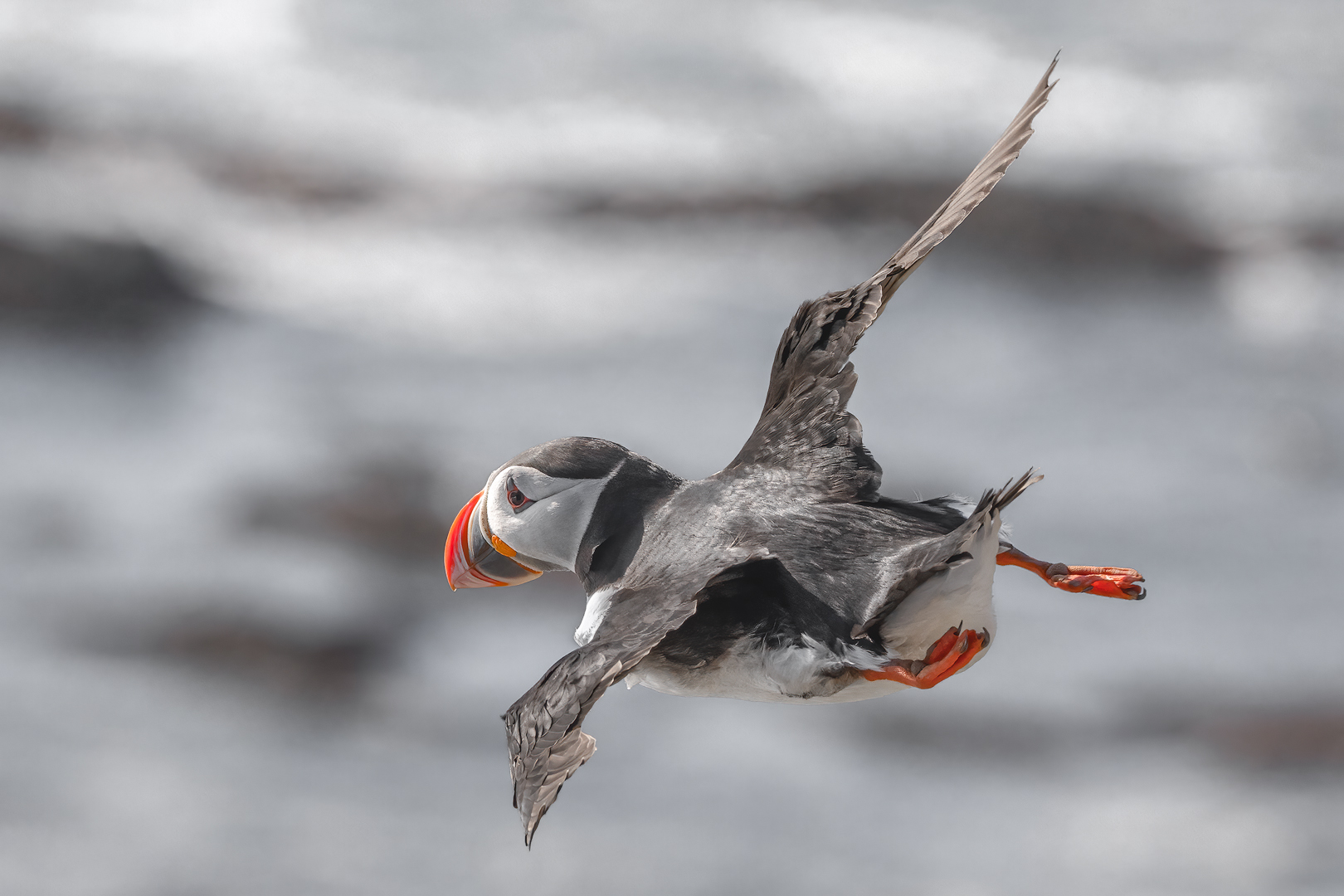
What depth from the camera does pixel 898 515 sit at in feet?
7.51

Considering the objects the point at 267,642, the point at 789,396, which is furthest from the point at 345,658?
the point at 789,396

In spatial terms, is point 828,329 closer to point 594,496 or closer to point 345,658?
point 594,496

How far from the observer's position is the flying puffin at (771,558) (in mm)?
1858

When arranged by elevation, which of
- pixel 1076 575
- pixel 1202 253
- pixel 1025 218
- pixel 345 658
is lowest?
pixel 1076 575

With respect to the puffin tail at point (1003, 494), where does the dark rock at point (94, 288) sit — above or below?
above

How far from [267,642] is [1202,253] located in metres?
7.28

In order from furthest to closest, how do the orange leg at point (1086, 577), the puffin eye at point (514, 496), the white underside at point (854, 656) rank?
the puffin eye at point (514, 496) < the orange leg at point (1086, 577) < the white underside at point (854, 656)

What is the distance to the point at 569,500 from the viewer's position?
2434mm

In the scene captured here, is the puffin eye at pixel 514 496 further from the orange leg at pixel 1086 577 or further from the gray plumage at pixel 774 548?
the orange leg at pixel 1086 577

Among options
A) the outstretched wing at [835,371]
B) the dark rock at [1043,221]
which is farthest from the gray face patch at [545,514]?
the dark rock at [1043,221]

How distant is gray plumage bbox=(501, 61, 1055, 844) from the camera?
182 cm

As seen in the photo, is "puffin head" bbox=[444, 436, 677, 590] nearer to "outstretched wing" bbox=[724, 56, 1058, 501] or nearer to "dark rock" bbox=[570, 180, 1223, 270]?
"outstretched wing" bbox=[724, 56, 1058, 501]

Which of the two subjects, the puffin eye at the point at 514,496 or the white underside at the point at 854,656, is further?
the puffin eye at the point at 514,496

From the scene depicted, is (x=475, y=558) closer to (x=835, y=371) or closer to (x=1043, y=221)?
(x=835, y=371)
